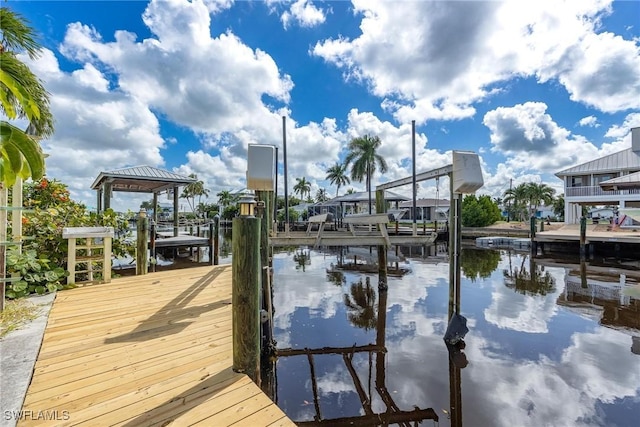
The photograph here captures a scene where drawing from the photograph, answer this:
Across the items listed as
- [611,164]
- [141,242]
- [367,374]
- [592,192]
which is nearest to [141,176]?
[141,242]

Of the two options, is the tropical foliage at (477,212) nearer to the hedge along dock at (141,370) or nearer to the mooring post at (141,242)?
the mooring post at (141,242)

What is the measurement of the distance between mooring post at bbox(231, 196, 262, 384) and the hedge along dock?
15 cm

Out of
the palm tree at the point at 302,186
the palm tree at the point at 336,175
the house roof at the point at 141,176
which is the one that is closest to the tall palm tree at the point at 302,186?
the palm tree at the point at 302,186

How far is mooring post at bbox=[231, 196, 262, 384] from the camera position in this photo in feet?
8.25

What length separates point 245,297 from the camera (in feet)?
8.31

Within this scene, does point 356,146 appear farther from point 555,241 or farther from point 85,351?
point 85,351

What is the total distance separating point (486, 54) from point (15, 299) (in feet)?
38.3

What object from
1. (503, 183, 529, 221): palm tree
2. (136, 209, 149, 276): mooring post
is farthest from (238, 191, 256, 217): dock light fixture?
(503, 183, 529, 221): palm tree

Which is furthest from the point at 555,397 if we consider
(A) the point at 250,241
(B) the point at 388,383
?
(A) the point at 250,241

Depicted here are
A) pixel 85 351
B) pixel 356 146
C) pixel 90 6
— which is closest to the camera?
pixel 85 351

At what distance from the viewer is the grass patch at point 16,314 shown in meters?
3.11

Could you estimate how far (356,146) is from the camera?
29.8 metres

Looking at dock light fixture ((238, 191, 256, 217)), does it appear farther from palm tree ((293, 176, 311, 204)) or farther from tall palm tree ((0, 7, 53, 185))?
palm tree ((293, 176, 311, 204))

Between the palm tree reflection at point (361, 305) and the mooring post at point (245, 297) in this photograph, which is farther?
the palm tree reflection at point (361, 305)
